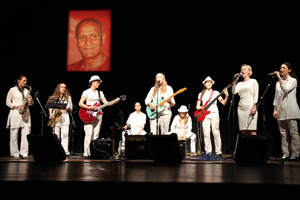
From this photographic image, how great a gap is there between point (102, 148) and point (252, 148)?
2978 mm

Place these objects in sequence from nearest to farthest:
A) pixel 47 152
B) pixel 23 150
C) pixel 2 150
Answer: pixel 47 152 → pixel 23 150 → pixel 2 150

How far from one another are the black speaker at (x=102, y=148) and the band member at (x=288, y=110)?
3294 mm

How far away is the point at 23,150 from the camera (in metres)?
6.13

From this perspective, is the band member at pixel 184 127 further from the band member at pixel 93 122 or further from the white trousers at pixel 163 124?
the band member at pixel 93 122

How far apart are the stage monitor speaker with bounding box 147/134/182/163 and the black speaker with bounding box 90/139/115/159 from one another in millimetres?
1705

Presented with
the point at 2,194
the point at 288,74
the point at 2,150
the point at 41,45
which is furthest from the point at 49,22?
the point at 2,194

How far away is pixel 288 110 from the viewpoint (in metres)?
5.20

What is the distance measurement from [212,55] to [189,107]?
1.52 meters

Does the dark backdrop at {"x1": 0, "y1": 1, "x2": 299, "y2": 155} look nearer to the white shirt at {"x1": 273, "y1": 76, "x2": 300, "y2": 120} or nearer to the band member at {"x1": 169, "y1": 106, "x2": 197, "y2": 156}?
the band member at {"x1": 169, "y1": 106, "x2": 197, "y2": 156}

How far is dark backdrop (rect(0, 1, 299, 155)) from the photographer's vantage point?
721 centimetres

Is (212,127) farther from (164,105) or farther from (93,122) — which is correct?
A: (93,122)

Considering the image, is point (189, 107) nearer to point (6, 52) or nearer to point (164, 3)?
point (164, 3)

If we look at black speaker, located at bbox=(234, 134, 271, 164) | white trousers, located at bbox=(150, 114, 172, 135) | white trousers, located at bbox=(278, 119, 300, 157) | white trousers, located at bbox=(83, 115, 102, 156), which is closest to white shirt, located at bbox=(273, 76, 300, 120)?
white trousers, located at bbox=(278, 119, 300, 157)

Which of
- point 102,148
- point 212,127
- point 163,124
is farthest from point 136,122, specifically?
point 212,127
